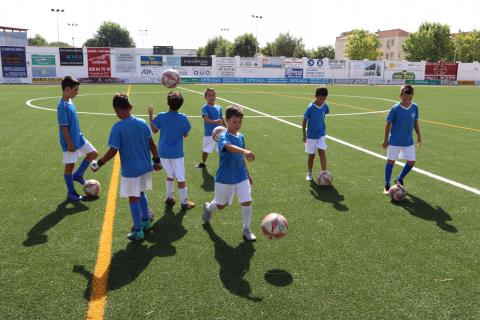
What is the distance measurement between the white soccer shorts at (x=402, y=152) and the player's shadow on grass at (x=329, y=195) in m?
1.21

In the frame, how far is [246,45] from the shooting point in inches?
3602

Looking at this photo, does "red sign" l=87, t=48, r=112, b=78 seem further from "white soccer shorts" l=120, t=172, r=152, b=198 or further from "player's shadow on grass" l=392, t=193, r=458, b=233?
"player's shadow on grass" l=392, t=193, r=458, b=233

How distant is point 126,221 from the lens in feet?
19.2

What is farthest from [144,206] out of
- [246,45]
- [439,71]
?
[246,45]

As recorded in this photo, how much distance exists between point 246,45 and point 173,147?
89375 millimetres

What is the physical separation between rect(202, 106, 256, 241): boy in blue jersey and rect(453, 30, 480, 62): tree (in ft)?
327

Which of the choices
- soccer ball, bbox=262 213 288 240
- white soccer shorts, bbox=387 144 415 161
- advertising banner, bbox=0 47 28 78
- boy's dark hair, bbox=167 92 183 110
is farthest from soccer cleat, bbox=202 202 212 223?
advertising banner, bbox=0 47 28 78

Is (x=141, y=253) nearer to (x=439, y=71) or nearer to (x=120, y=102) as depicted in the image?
(x=120, y=102)

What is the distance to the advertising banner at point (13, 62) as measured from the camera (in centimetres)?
4938

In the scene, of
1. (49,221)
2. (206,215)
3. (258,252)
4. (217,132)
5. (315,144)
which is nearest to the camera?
(258,252)

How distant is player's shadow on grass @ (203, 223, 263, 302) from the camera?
4086 mm

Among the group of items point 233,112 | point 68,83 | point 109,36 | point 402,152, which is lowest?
point 402,152

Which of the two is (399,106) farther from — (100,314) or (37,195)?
(37,195)

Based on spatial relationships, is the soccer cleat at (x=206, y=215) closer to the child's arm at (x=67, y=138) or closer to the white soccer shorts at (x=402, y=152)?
the child's arm at (x=67, y=138)
